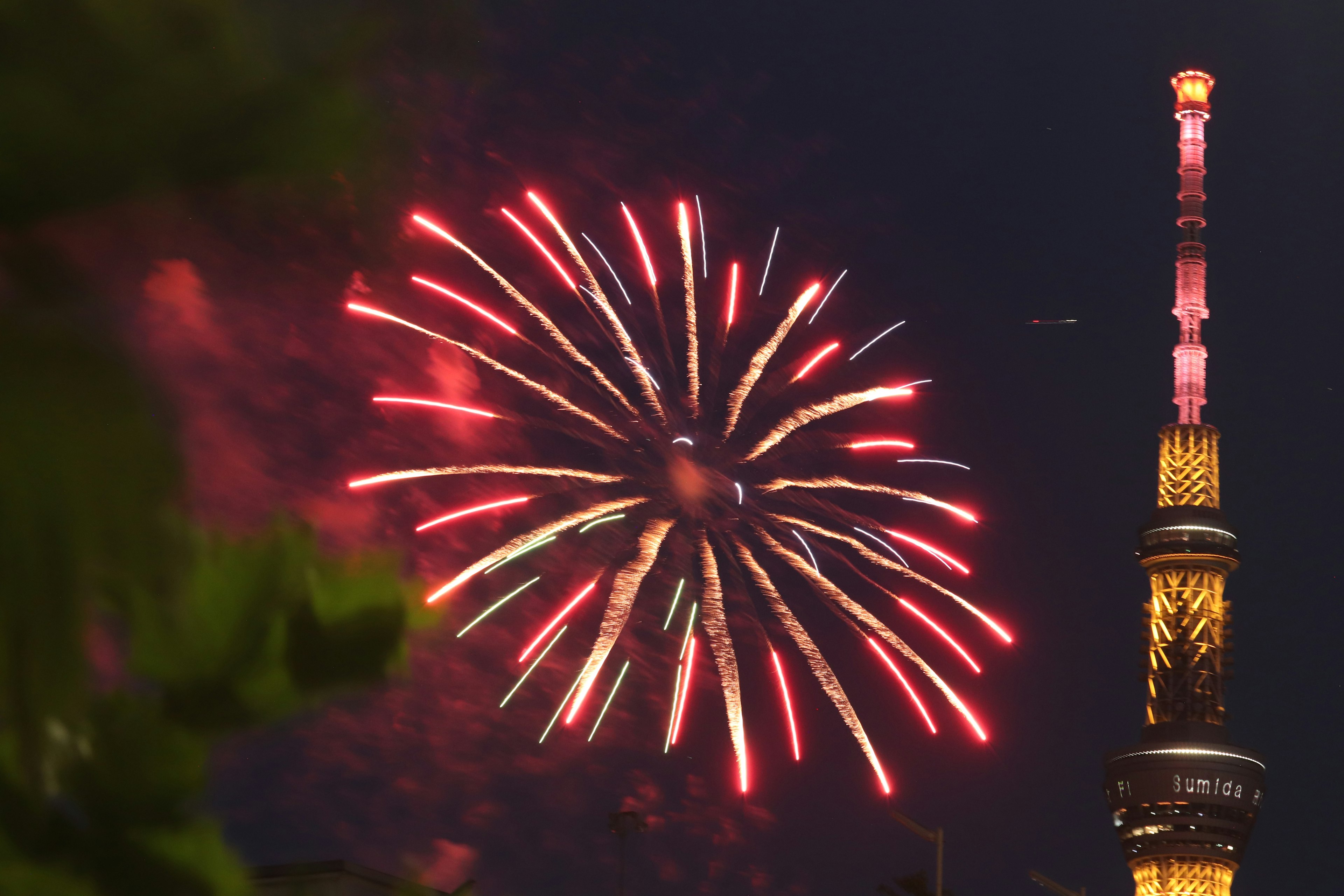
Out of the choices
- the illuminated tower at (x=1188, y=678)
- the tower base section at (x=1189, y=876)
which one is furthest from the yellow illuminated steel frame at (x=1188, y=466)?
the tower base section at (x=1189, y=876)

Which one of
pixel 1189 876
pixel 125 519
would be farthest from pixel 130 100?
pixel 1189 876

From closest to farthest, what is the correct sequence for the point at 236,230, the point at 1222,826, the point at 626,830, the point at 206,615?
the point at 236,230
the point at 206,615
the point at 626,830
the point at 1222,826

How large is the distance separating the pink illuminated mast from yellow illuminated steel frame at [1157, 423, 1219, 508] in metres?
2.07

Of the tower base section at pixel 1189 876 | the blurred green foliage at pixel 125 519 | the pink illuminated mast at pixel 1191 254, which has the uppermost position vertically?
the pink illuminated mast at pixel 1191 254

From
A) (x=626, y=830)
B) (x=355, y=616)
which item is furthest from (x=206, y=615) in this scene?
(x=626, y=830)

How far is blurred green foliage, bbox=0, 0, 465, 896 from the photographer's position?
5223mm

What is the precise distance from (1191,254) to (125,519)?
548 ft

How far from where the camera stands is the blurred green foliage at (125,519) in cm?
522

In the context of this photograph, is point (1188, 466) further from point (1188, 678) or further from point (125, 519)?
point (125, 519)

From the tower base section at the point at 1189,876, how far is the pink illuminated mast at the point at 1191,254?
41496 millimetres

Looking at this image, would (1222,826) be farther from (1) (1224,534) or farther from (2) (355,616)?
(2) (355,616)

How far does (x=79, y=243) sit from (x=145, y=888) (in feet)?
8.11

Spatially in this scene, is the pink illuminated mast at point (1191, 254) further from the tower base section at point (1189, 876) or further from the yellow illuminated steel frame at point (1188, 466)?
the tower base section at point (1189, 876)

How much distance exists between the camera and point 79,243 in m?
5.61
